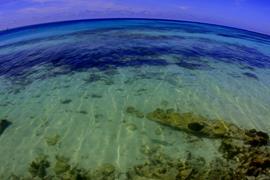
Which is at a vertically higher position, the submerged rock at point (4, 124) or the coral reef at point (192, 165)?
the submerged rock at point (4, 124)

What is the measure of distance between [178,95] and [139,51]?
8.35m

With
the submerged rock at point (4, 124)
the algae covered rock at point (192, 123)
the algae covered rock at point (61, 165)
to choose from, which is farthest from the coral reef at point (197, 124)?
the submerged rock at point (4, 124)

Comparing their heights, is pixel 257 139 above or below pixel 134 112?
below

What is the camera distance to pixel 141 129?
688 cm

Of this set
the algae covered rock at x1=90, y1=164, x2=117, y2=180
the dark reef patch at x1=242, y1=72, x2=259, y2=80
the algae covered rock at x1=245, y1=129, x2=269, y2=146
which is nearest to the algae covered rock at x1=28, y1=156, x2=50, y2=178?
the algae covered rock at x1=90, y1=164, x2=117, y2=180

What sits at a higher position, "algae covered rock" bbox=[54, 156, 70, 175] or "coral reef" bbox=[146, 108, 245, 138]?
"coral reef" bbox=[146, 108, 245, 138]

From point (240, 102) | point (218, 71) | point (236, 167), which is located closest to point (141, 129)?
point (236, 167)

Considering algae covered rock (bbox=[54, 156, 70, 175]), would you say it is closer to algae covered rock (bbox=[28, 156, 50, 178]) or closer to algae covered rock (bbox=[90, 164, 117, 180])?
algae covered rock (bbox=[28, 156, 50, 178])

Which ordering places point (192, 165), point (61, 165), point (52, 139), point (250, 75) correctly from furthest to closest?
point (250, 75), point (52, 139), point (61, 165), point (192, 165)

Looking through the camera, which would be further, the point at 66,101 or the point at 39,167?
the point at 66,101

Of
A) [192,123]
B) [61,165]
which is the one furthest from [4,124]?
[192,123]

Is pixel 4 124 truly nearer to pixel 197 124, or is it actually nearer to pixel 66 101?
pixel 66 101

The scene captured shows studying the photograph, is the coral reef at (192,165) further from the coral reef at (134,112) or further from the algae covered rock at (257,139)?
the coral reef at (134,112)

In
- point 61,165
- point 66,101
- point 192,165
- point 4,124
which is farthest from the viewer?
point 66,101
